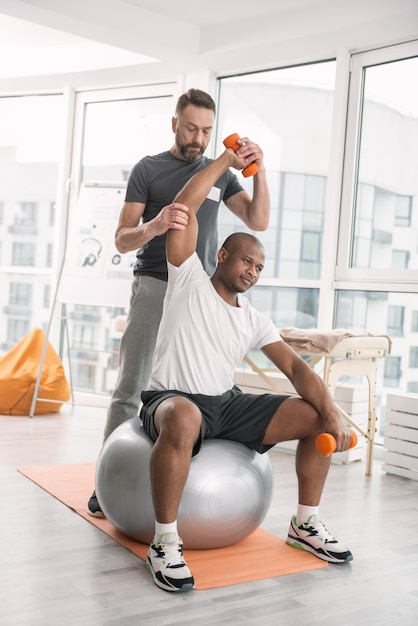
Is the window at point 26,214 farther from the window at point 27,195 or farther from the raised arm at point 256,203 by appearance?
the raised arm at point 256,203

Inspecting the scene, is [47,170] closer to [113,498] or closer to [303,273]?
[303,273]

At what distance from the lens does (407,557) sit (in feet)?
8.49

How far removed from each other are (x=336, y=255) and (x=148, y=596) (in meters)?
3.00

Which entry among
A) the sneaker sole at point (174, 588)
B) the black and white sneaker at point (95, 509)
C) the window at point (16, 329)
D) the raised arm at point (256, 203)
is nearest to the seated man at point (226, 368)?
the raised arm at point (256, 203)

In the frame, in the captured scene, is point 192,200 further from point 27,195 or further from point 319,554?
point 27,195

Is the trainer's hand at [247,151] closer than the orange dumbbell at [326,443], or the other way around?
the orange dumbbell at [326,443]

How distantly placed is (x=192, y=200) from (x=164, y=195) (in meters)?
0.36

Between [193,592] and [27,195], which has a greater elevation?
[27,195]

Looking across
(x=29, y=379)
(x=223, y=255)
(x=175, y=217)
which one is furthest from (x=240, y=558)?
(x=29, y=379)

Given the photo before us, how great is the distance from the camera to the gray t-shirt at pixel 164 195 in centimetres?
274

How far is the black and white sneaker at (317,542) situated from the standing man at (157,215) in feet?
2.44

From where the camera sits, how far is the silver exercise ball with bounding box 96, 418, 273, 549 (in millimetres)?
2340

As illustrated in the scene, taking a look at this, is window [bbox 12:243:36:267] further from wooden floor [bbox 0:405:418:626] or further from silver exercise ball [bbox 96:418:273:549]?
silver exercise ball [bbox 96:418:273:549]

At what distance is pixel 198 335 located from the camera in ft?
8.00
